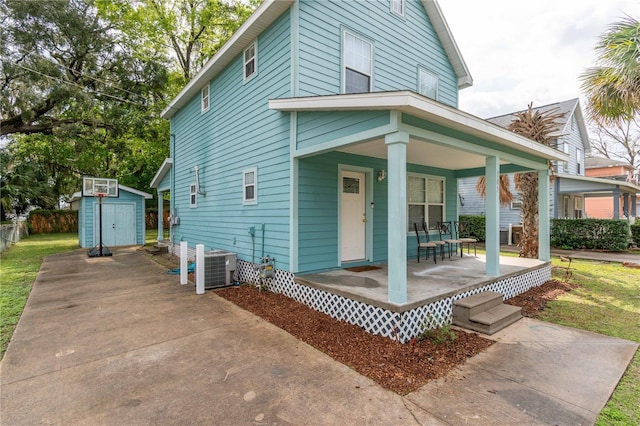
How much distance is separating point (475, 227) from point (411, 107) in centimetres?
1363

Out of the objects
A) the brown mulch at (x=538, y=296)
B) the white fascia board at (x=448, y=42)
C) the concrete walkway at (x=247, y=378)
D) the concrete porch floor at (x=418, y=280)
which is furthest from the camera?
the white fascia board at (x=448, y=42)

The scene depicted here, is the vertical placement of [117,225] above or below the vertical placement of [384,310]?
above

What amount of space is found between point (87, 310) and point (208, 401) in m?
3.97

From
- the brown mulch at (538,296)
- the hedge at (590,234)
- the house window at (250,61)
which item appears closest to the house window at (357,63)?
the house window at (250,61)

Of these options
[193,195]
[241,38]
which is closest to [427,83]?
[241,38]

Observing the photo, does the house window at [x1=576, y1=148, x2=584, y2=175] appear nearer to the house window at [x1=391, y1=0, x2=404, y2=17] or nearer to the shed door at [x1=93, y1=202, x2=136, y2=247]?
the house window at [x1=391, y1=0, x2=404, y2=17]

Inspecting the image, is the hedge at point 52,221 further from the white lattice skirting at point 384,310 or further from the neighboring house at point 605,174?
the neighboring house at point 605,174

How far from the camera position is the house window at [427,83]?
8.21 metres

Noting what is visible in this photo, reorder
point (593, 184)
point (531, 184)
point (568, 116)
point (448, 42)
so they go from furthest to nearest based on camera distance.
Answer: point (568, 116) < point (593, 184) < point (531, 184) < point (448, 42)

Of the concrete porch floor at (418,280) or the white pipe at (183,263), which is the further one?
the white pipe at (183,263)

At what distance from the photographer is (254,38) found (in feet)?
22.4

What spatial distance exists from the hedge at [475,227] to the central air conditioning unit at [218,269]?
41.6 feet

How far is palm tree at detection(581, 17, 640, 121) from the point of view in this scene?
7.14 metres

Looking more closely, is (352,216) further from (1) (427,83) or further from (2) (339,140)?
(1) (427,83)
